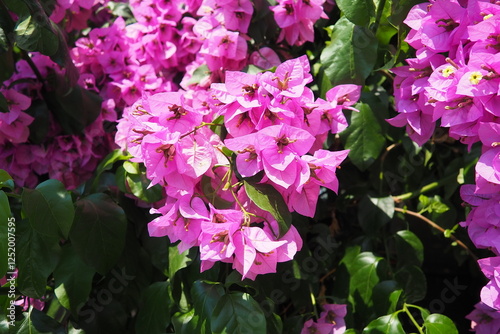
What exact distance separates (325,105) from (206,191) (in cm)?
21

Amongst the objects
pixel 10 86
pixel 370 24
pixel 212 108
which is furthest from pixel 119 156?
pixel 370 24

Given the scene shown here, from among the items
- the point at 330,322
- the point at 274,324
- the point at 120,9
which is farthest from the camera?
the point at 120,9

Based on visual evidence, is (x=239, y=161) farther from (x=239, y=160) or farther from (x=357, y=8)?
(x=357, y=8)

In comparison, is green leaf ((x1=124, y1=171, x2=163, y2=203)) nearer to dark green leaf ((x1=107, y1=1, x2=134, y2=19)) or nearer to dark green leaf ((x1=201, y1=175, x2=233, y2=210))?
dark green leaf ((x1=201, y1=175, x2=233, y2=210))

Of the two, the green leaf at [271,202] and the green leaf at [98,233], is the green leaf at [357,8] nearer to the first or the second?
the green leaf at [271,202]

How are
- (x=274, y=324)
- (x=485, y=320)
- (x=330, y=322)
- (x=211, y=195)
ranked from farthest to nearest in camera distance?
(x=485, y=320), (x=330, y=322), (x=274, y=324), (x=211, y=195)

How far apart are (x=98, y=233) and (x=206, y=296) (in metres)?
0.23

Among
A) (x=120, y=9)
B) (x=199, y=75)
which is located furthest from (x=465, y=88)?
(x=120, y=9)

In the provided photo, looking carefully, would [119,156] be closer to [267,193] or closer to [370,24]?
[267,193]

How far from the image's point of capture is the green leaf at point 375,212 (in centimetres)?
113

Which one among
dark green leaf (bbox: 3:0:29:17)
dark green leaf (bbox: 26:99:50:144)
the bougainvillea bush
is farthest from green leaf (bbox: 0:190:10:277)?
dark green leaf (bbox: 26:99:50:144)

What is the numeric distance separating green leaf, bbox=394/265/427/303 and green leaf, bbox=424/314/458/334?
132 mm

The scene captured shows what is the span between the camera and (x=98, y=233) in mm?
991

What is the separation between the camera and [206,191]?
86 cm
